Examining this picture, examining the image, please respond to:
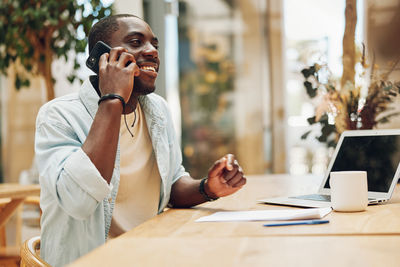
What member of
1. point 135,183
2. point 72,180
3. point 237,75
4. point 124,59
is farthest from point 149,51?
point 237,75

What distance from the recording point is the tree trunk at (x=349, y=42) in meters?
→ 2.28

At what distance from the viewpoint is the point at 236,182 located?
60.2 inches

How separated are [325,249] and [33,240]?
0.84 meters

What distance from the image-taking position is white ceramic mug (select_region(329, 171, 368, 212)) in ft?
4.25

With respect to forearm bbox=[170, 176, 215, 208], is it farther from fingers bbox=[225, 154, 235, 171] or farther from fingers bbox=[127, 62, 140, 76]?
fingers bbox=[127, 62, 140, 76]

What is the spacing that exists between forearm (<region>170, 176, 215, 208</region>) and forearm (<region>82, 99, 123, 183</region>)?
1.12 feet

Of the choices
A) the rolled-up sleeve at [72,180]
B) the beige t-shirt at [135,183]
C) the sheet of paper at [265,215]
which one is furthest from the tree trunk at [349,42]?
the rolled-up sleeve at [72,180]

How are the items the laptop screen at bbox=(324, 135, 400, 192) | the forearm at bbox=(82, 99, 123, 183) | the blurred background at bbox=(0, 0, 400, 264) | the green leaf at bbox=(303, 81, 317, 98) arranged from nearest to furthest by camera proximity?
the forearm at bbox=(82, 99, 123, 183) < the laptop screen at bbox=(324, 135, 400, 192) < the green leaf at bbox=(303, 81, 317, 98) < the blurred background at bbox=(0, 0, 400, 264)

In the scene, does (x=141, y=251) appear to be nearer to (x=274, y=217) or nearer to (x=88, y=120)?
(x=274, y=217)

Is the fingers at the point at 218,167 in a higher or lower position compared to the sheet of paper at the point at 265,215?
higher

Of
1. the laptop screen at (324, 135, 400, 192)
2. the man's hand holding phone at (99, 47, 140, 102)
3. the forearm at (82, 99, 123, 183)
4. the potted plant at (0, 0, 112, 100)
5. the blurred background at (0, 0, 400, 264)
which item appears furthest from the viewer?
the blurred background at (0, 0, 400, 264)

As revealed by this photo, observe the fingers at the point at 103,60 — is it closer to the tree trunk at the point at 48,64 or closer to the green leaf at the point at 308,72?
the green leaf at the point at 308,72

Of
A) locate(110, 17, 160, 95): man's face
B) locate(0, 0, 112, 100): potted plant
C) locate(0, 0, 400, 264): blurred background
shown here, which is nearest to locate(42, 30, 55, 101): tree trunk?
locate(0, 0, 112, 100): potted plant

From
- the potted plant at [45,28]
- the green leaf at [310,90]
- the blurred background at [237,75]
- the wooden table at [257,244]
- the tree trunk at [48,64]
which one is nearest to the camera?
the wooden table at [257,244]
